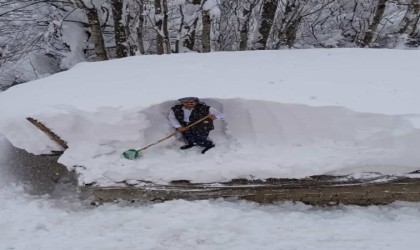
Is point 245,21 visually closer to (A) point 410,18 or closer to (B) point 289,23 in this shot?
(B) point 289,23

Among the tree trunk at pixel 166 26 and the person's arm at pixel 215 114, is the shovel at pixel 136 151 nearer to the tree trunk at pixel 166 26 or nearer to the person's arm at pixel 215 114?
the person's arm at pixel 215 114

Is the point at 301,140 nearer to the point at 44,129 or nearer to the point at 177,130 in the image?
the point at 177,130

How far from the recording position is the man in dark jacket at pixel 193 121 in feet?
19.0

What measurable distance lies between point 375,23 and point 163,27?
4614 mm

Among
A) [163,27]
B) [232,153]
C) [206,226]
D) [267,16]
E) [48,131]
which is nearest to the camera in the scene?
[206,226]

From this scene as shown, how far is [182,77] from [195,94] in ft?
2.74

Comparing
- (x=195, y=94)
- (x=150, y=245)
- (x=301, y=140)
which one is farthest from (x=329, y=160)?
(x=150, y=245)

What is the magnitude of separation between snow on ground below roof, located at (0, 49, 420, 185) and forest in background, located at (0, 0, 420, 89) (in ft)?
9.14

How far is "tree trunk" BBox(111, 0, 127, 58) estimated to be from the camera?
377 inches

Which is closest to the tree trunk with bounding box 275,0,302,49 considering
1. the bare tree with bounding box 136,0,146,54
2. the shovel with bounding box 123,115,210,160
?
the bare tree with bounding box 136,0,146,54

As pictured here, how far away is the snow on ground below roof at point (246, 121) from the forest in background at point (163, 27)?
2785mm

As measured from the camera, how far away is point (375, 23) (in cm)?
935

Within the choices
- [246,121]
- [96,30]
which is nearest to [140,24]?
[96,30]

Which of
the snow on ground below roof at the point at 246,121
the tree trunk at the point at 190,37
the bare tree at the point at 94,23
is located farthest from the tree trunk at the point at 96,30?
the snow on ground below roof at the point at 246,121
